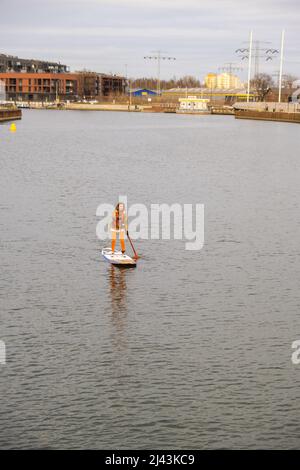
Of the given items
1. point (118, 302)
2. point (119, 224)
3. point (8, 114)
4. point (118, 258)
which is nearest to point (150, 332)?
point (118, 302)

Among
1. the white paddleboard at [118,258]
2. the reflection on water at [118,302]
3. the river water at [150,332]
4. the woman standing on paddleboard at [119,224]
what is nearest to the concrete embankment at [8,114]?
the river water at [150,332]

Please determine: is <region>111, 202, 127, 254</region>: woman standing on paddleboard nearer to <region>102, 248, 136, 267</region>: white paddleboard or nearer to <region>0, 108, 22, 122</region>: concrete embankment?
<region>102, 248, 136, 267</region>: white paddleboard

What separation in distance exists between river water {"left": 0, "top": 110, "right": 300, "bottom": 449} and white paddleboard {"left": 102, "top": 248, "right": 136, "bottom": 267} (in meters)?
0.43

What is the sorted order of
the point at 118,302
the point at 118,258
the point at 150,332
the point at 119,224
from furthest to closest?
1. the point at 119,224
2. the point at 118,258
3. the point at 118,302
4. the point at 150,332

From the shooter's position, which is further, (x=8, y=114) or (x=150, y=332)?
(x=8, y=114)

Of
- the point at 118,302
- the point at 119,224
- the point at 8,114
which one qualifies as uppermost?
the point at 119,224

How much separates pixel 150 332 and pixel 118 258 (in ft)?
28.6

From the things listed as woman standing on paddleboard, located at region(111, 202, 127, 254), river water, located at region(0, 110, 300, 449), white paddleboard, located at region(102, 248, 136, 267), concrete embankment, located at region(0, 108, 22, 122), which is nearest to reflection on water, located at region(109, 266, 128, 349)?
river water, located at region(0, 110, 300, 449)

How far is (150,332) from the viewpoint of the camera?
79.2ft

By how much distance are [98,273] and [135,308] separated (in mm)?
4965

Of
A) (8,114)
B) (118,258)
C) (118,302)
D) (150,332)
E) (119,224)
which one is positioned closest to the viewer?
(150,332)

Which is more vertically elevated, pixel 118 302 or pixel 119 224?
pixel 119 224

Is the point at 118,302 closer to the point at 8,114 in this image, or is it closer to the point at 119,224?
the point at 119,224

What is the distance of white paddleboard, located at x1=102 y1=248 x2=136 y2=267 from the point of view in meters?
32.2
